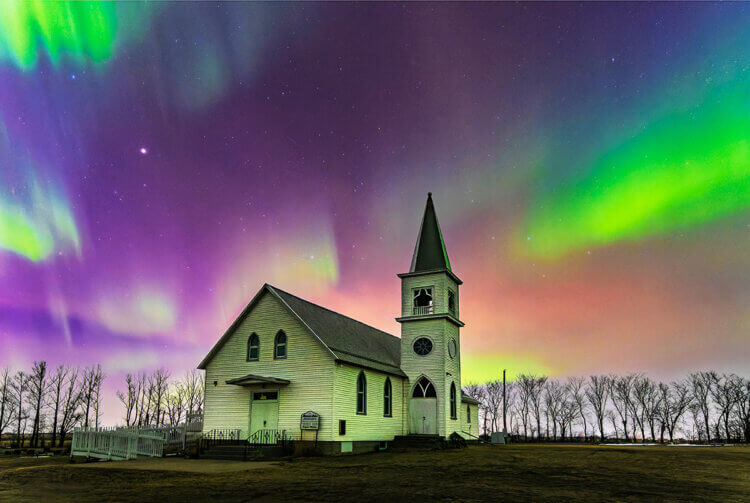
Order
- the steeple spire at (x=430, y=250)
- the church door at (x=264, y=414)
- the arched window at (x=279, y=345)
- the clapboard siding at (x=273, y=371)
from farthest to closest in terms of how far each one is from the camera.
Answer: the steeple spire at (x=430, y=250) < the arched window at (x=279, y=345) < the church door at (x=264, y=414) < the clapboard siding at (x=273, y=371)

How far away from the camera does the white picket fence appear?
86.2 ft

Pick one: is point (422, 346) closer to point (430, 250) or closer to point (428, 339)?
point (428, 339)

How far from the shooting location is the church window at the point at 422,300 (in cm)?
3856

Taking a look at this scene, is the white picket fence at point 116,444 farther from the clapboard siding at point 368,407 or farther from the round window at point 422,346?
the round window at point 422,346

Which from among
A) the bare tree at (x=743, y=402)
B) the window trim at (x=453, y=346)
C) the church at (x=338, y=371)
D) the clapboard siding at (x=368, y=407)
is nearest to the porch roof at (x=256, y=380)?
the church at (x=338, y=371)

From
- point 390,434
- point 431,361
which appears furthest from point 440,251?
point 390,434

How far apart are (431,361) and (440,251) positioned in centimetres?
786

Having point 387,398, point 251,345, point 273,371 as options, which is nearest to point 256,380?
point 273,371

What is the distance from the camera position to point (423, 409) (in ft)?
121

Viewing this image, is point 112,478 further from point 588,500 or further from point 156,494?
point 588,500

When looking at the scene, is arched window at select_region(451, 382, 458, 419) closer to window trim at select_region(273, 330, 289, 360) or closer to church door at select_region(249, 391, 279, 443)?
window trim at select_region(273, 330, 289, 360)

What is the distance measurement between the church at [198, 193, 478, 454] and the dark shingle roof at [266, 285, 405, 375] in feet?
0.30

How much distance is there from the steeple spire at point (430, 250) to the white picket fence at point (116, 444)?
65.6 feet

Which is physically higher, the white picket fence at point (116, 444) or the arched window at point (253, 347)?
the arched window at point (253, 347)
